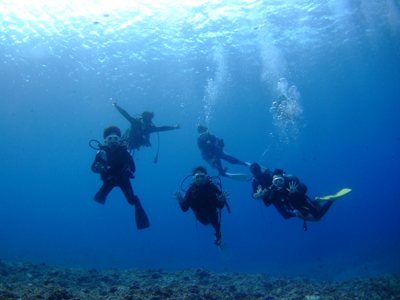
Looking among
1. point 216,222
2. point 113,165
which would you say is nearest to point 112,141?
point 113,165

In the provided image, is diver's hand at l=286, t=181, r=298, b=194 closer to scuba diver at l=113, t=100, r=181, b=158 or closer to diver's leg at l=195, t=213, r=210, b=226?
diver's leg at l=195, t=213, r=210, b=226

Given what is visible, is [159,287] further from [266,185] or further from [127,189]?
[266,185]

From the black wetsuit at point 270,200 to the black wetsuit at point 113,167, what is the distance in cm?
401

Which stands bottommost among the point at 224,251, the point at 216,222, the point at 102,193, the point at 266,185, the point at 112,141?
the point at 224,251

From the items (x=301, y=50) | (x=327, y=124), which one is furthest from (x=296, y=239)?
(x=327, y=124)

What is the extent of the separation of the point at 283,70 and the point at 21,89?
32557mm

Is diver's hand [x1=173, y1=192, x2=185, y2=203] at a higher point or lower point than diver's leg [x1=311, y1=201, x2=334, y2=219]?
higher

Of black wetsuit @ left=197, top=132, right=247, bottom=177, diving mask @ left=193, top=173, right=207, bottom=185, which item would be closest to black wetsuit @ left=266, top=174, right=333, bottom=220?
diving mask @ left=193, top=173, right=207, bottom=185

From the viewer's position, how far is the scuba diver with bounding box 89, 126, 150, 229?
6.14m

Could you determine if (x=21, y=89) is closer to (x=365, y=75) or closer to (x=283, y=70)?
(x=283, y=70)

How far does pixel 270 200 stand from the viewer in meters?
6.98

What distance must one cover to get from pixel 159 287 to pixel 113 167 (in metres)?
3.30

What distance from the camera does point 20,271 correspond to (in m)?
8.96

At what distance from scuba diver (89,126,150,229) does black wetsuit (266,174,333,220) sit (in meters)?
3.98
